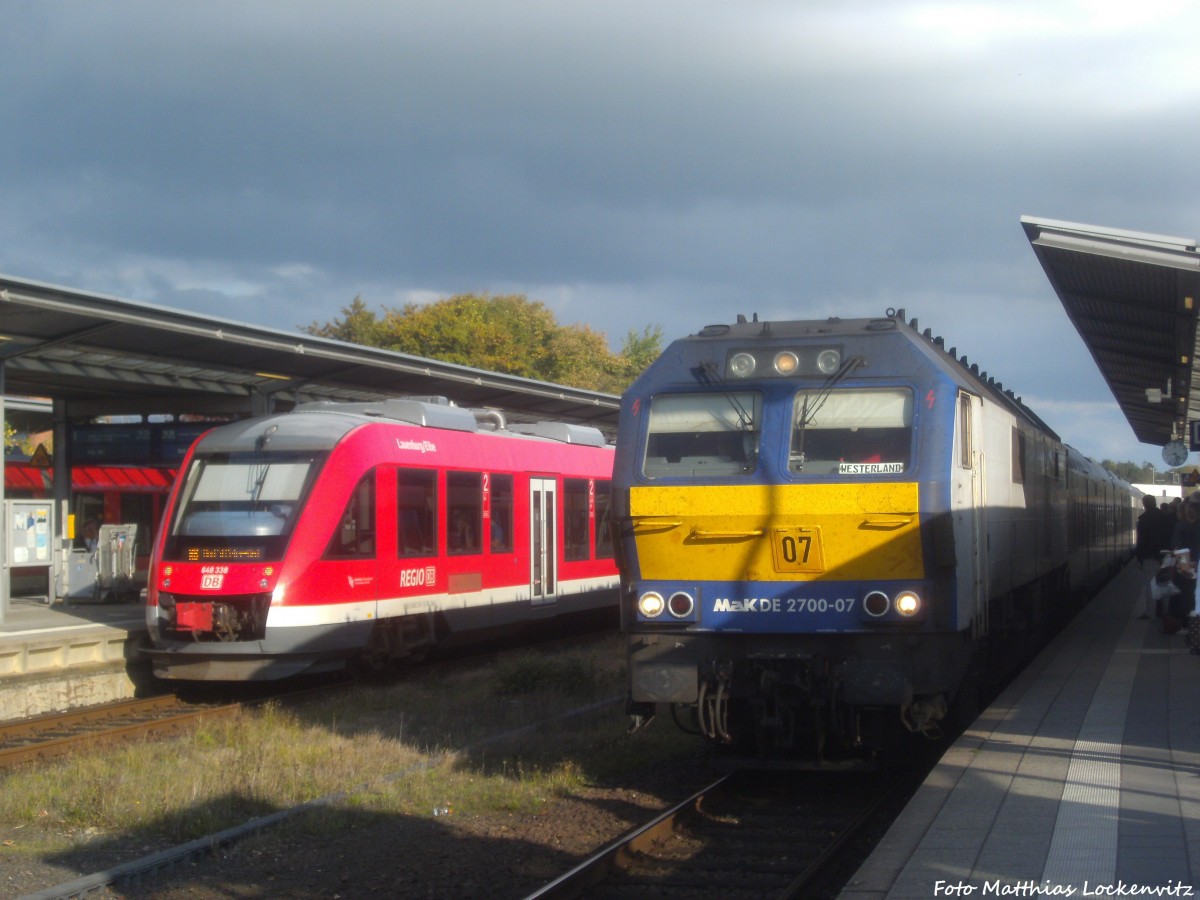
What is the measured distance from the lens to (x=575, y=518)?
19438 mm

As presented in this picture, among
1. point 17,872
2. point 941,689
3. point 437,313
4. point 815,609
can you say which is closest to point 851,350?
point 815,609

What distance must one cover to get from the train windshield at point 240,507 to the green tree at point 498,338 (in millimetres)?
33973

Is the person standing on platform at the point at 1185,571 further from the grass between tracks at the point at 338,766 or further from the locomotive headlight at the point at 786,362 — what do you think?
the locomotive headlight at the point at 786,362

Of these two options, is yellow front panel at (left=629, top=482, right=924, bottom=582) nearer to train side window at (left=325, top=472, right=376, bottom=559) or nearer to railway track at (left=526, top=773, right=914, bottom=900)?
railway track at (left=526, top=773, right=914, bottom=900)

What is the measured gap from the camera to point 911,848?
6.37 m

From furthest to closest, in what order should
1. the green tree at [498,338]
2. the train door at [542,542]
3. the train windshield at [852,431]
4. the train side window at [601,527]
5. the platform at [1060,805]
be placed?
the green tree at [498,338], the train side window at [601,527], the train door at [542,542], the train windshield at [852,431], the platform at [1060,805]

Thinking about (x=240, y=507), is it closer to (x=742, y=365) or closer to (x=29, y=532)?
(x=29, y=532)

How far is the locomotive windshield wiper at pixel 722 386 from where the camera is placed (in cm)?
887

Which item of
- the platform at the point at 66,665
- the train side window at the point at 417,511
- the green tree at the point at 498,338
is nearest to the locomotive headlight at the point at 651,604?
the train side window at the point at 417,511

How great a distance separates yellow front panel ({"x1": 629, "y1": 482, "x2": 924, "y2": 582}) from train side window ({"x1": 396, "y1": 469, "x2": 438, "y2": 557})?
6.36 meters

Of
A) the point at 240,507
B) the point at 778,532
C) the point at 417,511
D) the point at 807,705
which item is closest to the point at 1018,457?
the point at 778,532

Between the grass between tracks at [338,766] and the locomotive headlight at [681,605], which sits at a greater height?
the locomotive headlight at [681,605]

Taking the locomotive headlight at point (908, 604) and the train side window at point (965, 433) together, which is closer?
the locomotive headlight at point (908, 604)

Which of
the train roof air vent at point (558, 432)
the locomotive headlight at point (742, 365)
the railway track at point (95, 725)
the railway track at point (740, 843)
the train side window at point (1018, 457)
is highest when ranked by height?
the train roof air vent at point (558, 432)
